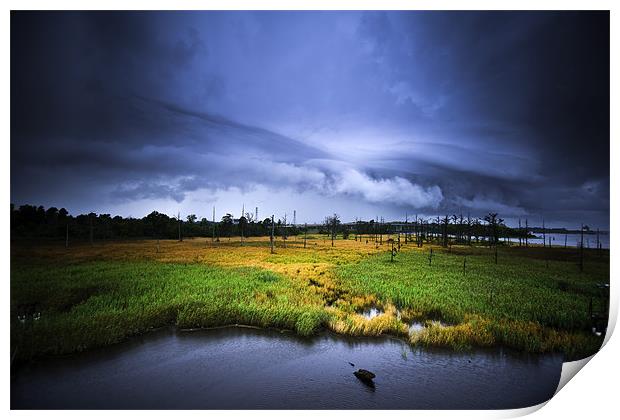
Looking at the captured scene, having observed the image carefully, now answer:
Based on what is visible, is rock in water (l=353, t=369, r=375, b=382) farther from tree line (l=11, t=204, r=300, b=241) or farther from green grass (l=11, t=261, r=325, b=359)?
tree line (l=11, t=204, r=300, b=241)

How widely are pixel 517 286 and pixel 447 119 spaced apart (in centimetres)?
410

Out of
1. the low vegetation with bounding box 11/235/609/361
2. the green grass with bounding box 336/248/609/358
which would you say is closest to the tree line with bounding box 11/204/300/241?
the low vegetation with bounding box 11/235/609/361

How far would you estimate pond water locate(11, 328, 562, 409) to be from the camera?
164 inches

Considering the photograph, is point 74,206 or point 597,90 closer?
point 597,90

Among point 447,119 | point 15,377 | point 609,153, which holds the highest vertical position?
point 447,119

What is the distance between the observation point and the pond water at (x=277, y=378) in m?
4.18

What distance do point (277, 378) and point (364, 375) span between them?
1.39 metres

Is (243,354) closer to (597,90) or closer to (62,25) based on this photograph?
(62,25)

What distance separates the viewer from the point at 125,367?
14.8 feet

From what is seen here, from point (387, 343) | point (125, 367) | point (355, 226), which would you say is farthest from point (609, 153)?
point (125, 367)

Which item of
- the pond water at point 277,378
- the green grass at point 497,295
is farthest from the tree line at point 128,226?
the green grass at point 497,295

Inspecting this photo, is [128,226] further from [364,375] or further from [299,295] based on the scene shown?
[364,375]

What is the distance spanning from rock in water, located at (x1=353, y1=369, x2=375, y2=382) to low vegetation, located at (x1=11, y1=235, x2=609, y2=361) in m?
0.95
